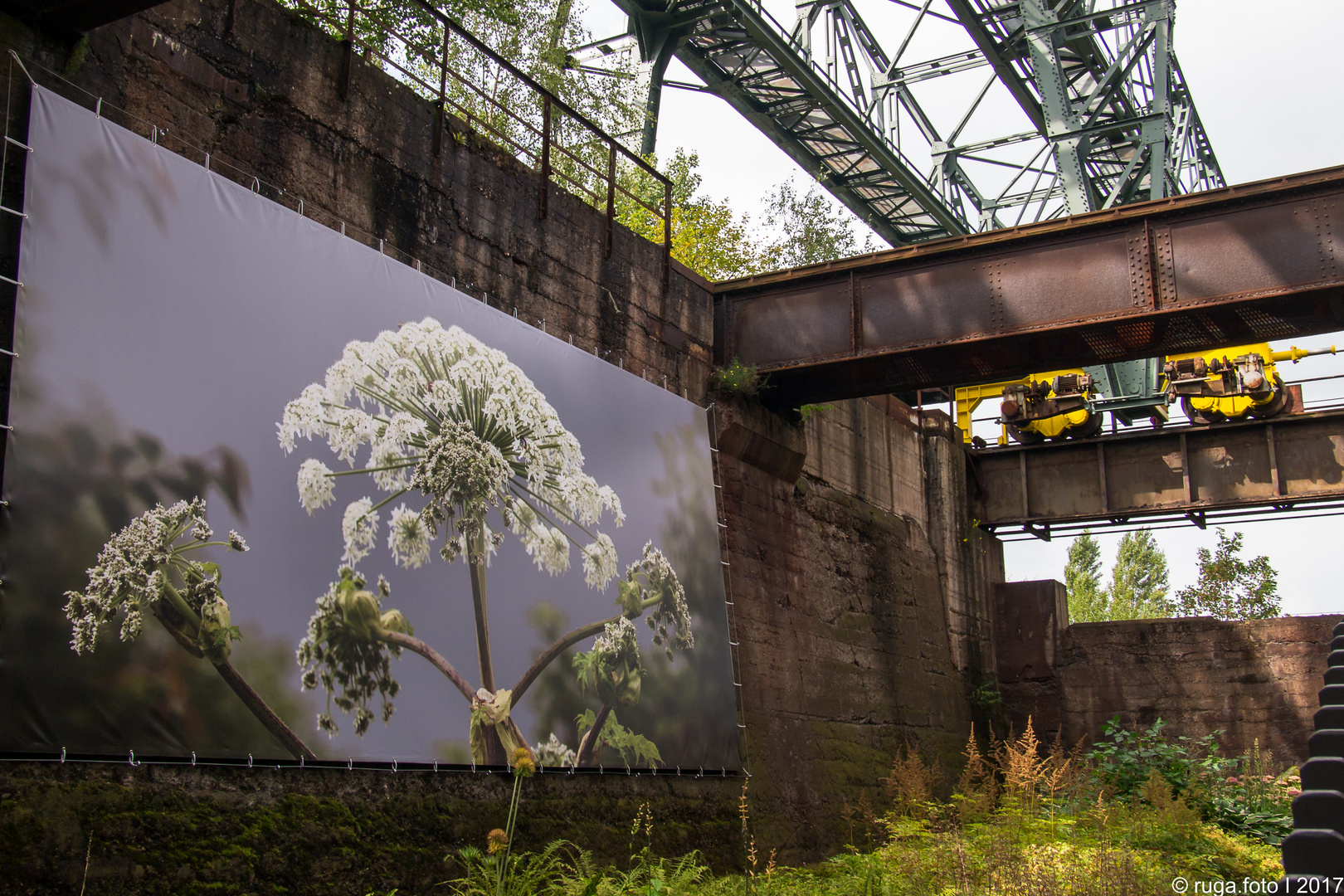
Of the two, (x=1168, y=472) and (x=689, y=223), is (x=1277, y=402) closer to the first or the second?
(x=1168, y=472)

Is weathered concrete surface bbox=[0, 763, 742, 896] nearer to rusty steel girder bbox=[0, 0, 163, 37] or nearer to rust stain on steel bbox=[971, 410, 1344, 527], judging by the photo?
rusty steel girder bbox=[0, 0, 163, 37]

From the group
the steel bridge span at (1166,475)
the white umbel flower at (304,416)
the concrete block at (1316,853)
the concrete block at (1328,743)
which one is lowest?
the concrete block at (1316,853)

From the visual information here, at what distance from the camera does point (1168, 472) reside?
1850 cm

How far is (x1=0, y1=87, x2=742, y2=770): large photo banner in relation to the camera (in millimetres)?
5711

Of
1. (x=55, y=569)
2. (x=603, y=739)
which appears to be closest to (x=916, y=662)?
(x=603, y=739)

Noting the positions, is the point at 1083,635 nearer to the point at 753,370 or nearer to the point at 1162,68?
the point at 753,370

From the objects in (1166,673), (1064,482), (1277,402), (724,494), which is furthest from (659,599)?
(1277,402)

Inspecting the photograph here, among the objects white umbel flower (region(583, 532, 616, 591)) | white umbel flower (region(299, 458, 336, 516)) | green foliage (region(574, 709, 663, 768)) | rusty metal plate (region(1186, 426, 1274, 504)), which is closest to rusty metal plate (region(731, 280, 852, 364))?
white umbel flower (region(583, 532, 616, 591))

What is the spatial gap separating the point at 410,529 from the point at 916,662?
10100 millimetres

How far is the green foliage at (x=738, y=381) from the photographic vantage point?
41.4 feet

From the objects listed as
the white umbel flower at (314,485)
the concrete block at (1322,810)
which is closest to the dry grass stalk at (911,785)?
the white umbel flower at (314,485)

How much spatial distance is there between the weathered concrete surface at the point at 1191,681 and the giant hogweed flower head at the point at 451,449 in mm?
11464

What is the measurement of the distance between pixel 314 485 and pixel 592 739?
3.38 m

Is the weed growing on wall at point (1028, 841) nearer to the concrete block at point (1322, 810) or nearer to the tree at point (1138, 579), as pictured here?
the concrete block at point (1322, 810)
